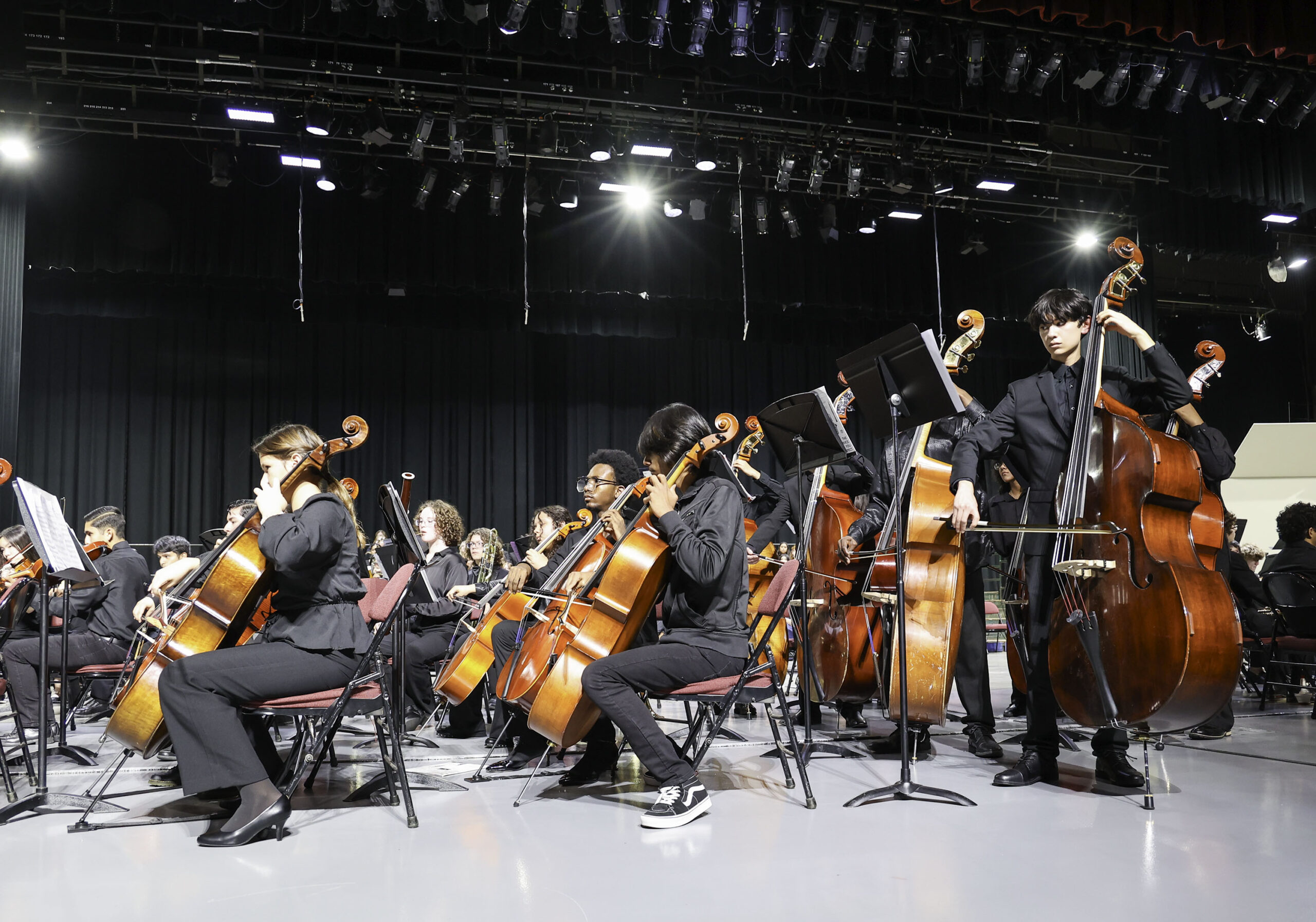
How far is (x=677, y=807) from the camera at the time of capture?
307 cm

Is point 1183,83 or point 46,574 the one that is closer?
point 46,574

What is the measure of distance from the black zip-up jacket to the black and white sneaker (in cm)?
45

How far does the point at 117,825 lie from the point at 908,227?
9.76 meters

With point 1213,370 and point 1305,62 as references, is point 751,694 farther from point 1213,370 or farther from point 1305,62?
point 1305,62

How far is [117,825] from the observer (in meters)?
3.13

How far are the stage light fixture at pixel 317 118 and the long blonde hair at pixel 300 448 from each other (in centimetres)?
530

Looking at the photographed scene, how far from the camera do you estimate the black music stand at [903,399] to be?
327 centimetres

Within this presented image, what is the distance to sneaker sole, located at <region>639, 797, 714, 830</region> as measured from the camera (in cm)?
301

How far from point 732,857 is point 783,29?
6.06 meters

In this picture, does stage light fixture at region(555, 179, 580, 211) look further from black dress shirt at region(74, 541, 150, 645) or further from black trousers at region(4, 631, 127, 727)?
black trousers at region(4, 631, 127, 727)

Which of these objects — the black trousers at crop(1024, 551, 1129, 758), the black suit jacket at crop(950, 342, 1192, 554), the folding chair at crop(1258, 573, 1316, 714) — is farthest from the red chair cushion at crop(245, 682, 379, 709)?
the folding chair at crop(1258, 573, 1316, 714)

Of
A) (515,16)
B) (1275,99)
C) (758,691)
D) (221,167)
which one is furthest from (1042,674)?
(221,167)

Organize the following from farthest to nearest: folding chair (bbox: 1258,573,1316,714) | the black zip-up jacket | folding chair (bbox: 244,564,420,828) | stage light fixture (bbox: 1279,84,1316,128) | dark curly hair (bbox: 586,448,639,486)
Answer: stage light fixture (bbox: 1279,84,1316,128) < folding chair (bbox: 1258,573,1316,714) < dark curly hair (bbox: 586,448,639,486) < the black zip-up jacket < folding chair (bbox: 244,564,420,828)

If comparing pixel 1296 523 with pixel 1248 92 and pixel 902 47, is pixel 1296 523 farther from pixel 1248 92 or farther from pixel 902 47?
pixel 902 47
